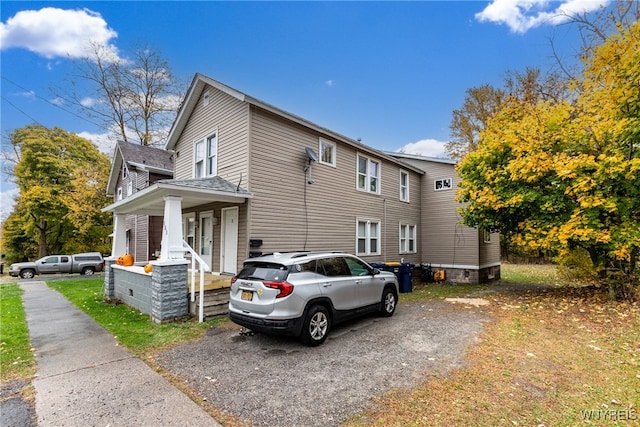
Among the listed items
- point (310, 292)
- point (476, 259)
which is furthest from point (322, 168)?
point (476, 259)

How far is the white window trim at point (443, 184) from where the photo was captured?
612 inches

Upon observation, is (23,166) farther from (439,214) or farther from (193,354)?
(439,214)

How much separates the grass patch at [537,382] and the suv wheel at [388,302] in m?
2.13

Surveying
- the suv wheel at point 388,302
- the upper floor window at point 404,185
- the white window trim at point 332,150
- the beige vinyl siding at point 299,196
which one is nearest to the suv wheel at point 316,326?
the suv wheel at point 388,302

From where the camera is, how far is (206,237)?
11.2m

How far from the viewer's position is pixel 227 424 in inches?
125

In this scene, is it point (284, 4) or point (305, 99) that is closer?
point (284, 4)

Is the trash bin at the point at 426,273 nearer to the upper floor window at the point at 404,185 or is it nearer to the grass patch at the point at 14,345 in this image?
the upper floor window at the point at 404,185

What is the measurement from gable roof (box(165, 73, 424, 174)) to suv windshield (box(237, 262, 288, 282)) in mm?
5323

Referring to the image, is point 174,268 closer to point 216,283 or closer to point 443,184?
point 216,283

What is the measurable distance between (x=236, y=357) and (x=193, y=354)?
2.61ft

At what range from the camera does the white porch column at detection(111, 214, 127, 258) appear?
1104 centimetres

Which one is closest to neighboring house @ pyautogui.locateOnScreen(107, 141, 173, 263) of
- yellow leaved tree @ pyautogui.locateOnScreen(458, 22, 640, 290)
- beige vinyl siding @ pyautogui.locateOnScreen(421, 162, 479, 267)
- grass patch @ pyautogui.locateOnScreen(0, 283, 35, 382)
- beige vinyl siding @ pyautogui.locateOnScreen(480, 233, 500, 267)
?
grass patch @ pyautogui.locateOnScreen(0, 283, 35, 382)

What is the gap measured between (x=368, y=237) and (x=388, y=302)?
5.81 m
